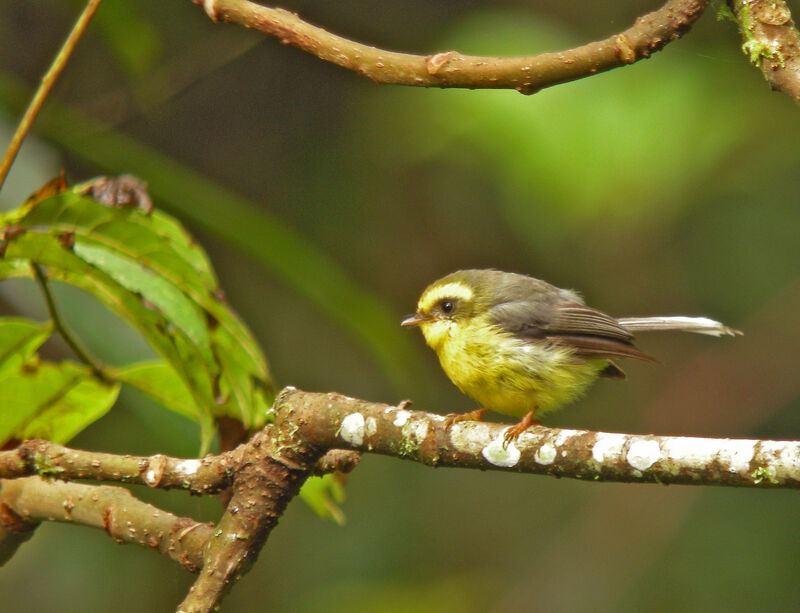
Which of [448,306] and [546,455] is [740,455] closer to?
[546,455]

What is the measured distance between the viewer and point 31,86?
16.6ft

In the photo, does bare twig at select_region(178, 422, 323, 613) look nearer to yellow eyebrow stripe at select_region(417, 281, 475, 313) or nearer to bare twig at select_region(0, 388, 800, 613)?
bare twig at select_region(0, 388, 800, 613)

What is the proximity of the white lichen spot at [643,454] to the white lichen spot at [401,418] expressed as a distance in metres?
0.45

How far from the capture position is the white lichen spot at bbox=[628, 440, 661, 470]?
5.16 feet

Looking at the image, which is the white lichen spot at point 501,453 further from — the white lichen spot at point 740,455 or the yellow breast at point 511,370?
the yellow breast at point 511,370

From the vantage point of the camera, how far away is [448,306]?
3170 millimetres

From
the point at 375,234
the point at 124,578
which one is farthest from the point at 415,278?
the point at 124,578

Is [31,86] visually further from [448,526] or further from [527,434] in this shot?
[527,434]

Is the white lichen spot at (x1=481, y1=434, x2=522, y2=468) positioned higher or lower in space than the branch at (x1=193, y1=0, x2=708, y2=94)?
lower

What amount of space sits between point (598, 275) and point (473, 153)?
3.38 feet

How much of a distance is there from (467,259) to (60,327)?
359 cm

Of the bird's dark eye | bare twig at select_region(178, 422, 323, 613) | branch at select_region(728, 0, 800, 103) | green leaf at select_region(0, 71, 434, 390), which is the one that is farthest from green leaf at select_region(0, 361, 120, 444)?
branch at select_region(728, 0, 800, 103)

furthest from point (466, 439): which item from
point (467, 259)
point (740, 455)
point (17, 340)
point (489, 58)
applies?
point (467, 259)

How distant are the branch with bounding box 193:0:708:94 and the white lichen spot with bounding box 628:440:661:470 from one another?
614 millimetres
